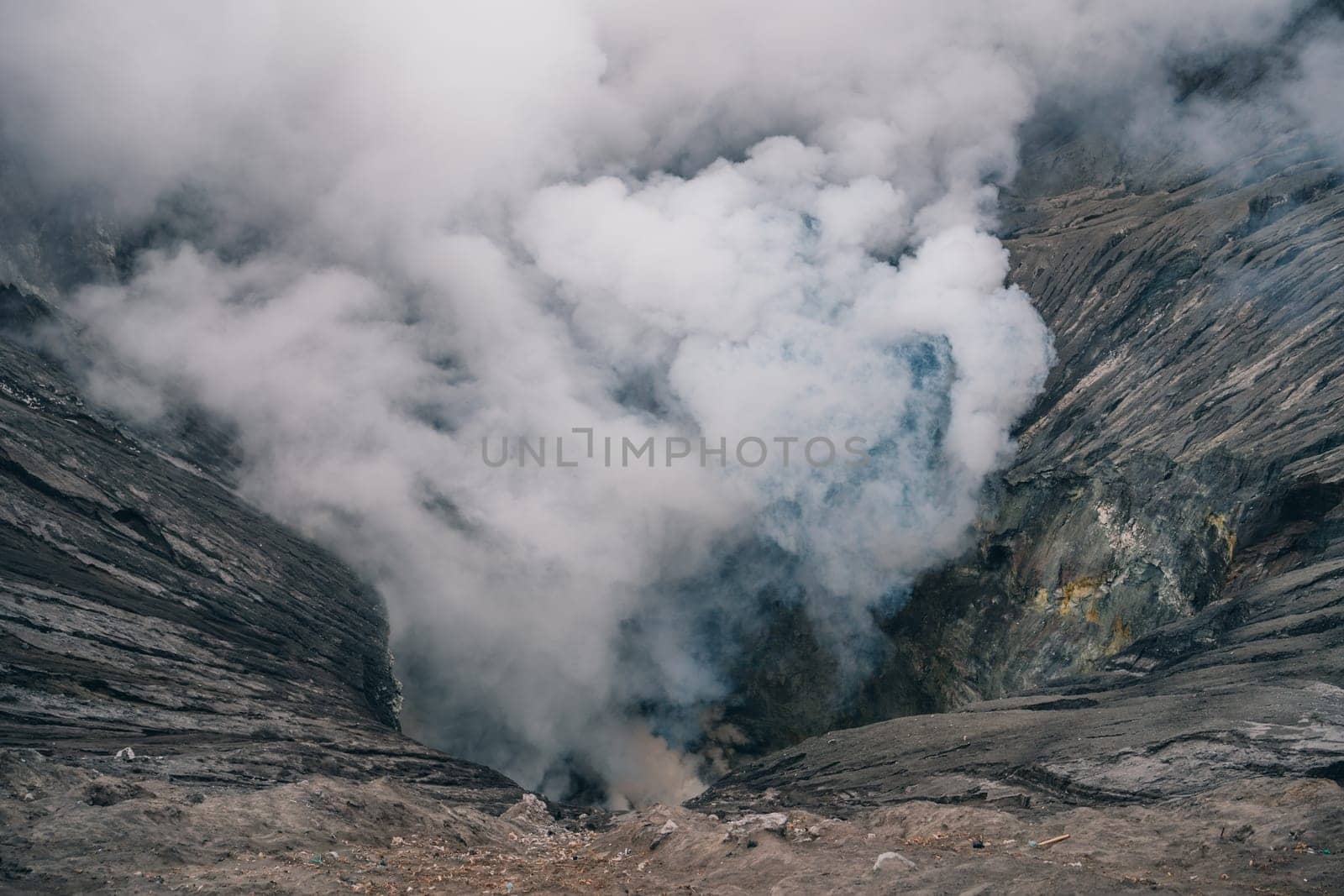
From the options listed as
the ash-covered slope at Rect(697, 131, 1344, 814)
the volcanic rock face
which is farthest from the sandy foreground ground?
the ash-covered slope at Rect(697, 131, 1344, 814)

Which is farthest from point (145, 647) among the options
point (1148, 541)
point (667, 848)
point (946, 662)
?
point (1148, 541)

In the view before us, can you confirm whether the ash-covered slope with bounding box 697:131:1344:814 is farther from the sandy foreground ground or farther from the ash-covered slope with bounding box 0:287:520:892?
the ash-covered slope with bounding box 0:287:520:892

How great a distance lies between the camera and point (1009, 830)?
59.3 feet

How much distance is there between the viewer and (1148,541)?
34.2 m

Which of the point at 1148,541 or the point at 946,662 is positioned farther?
the point at 946,662

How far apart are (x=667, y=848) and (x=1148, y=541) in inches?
896

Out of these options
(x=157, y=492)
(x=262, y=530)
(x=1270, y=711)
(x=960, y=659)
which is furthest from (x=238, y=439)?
(x=1270, y=711)

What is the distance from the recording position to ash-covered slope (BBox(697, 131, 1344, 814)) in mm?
20984

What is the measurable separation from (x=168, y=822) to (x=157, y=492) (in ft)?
65.6

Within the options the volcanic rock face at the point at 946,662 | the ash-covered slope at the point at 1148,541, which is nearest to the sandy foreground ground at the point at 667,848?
the volcanic rock face at the point at 946,662

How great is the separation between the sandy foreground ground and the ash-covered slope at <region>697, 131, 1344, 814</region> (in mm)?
2080

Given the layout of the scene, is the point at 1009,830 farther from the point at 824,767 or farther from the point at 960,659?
the point at 960,659

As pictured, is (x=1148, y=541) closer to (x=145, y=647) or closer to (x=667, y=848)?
(x=667, y=848)

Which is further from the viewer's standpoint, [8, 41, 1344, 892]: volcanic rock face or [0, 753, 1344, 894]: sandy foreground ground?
[8, 41, 1344, 892]: volcanic rock face
